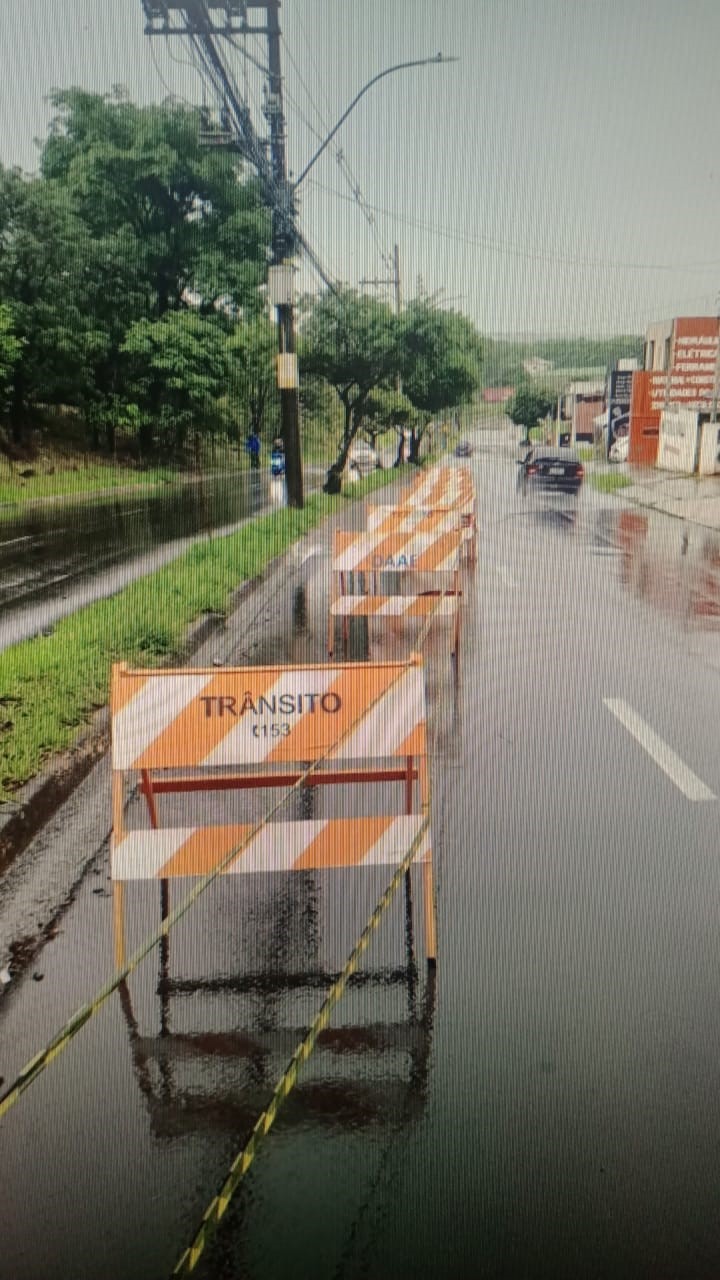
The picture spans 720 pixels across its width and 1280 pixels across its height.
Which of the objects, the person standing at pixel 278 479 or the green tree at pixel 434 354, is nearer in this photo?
the person standing at pixel 278 479

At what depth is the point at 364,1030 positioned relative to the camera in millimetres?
3229

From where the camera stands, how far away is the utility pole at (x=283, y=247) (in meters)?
15.7

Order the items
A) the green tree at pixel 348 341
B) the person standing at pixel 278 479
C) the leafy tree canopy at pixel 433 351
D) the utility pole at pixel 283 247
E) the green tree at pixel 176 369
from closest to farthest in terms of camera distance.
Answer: the utility pole at pixel 283 247, the person standing at pixel 278 479, the green tree at pixel 348 341, the leafy tree canopy at pixel 433 351, the green tree at pixel 176 369

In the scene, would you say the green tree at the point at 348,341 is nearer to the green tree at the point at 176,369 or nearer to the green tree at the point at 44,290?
the green tree at the point at 44,290

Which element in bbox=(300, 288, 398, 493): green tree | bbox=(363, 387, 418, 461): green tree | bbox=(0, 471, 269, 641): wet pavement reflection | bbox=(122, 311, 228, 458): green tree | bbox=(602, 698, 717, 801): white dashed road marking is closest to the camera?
bbox=(602, 698, 717, 801): white dashed road marking

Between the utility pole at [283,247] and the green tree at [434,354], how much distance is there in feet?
36.6

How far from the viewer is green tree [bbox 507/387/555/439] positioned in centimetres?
9275

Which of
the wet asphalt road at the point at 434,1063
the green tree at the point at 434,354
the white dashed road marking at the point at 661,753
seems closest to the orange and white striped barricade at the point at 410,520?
the white dashed road marking at the point at 661,753

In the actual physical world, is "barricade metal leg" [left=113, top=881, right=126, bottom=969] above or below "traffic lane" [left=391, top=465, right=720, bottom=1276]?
above

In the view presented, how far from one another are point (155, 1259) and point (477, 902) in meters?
2.04

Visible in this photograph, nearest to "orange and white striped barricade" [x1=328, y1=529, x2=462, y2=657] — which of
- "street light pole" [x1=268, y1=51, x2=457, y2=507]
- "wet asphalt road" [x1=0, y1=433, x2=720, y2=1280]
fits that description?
"wet asphalt road" [x1=0, y1=433, x2=720, y2=1280]

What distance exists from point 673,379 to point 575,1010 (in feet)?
109

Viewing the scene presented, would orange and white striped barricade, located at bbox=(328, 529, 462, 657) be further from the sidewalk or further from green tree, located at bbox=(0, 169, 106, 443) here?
green tree, located at bbox=(0, 169, 106, 443)

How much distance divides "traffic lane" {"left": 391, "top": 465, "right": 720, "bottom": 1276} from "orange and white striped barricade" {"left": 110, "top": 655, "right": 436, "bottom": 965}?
0.55m
